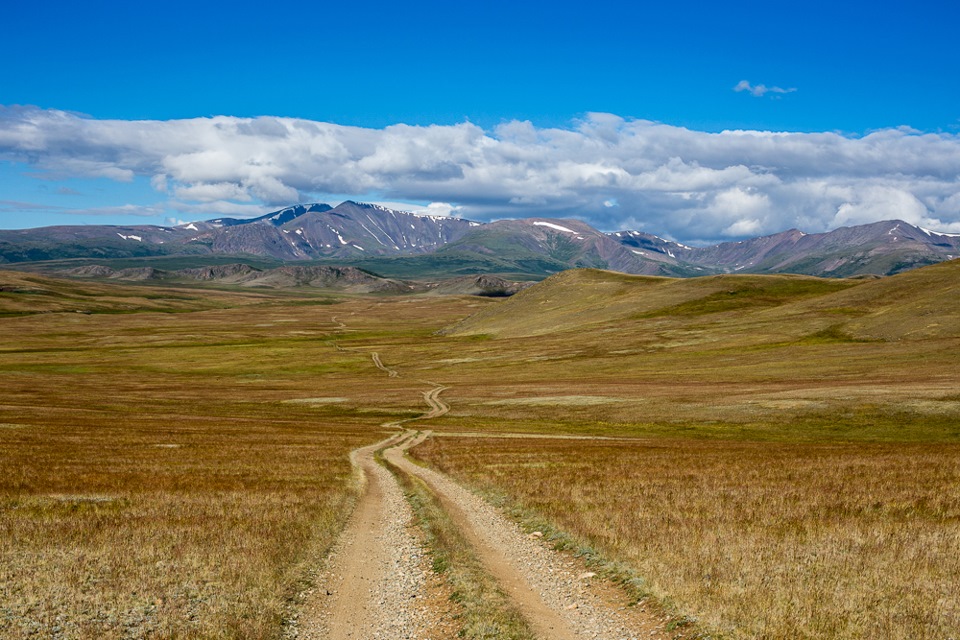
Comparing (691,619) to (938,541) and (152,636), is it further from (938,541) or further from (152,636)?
(152,636)

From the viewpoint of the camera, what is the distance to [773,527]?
2162cm

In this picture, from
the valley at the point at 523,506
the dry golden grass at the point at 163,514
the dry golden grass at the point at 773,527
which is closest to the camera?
the dry golden grass at the point at 773,527

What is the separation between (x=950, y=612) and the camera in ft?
44.2

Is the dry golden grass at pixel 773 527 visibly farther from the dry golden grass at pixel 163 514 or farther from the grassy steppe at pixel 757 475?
the dry golden grass at pixel 163 514

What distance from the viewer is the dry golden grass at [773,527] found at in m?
13.9

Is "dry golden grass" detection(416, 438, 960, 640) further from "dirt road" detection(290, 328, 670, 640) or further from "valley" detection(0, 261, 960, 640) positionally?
"dirt road" detection(290, 328, 670, 640)

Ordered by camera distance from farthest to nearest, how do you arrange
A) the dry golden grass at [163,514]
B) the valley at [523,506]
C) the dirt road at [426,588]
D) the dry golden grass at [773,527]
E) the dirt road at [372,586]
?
the dry golden grass at [163,514]
the valley at [523,506]
the dirt road at [372,586]
the dirt road at [426,588]
the dry golden grass at [773,527]

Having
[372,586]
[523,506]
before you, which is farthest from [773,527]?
[372,586]

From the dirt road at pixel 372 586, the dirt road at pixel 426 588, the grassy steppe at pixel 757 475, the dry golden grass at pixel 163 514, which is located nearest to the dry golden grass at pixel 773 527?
the grassy steppe at pixel 757 475

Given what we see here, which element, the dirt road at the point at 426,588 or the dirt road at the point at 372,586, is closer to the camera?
the dirt road at the point at 426,588

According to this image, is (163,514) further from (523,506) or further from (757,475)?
(757,475)

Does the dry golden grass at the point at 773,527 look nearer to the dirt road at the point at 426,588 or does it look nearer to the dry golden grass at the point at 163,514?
the dirt road at the point at 426,588

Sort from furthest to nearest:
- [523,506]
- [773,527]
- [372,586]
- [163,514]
Answer: [523,506]
[163,514]
[773,527]
[372,586]

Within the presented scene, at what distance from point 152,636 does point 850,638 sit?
44.8 ft
